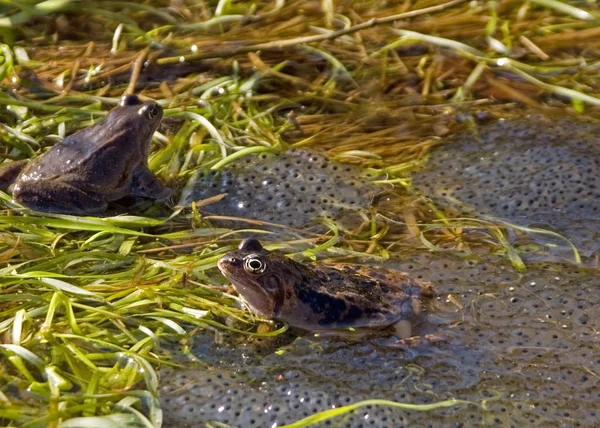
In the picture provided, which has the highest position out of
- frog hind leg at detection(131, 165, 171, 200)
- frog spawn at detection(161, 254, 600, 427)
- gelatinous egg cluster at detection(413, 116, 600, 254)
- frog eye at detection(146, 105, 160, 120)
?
frog eye at detection(146, 105, 160, 120)

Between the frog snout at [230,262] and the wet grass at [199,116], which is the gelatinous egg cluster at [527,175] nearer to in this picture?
the wet grass at [199,116]

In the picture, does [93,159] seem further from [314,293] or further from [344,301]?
[344,301]

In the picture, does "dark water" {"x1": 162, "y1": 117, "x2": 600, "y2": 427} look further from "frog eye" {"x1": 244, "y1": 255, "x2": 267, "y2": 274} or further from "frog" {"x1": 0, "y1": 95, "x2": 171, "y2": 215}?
"frog" {"x1": 0, "y1": 95, "x2": 171, "y2": 215}

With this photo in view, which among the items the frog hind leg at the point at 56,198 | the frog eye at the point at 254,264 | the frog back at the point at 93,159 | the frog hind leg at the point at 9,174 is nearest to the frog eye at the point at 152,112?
the frog back at the point at 93,159

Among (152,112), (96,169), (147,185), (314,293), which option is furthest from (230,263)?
(152,112)

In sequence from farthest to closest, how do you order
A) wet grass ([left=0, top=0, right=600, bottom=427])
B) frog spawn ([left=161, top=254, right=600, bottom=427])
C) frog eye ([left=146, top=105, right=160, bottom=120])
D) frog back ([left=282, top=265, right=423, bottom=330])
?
frog eye ([left=146, top=105, right=160, bottom=120]), frog back ([left=282, top=265, right=423, bottom=330]), wet grass ([left=0, top=0, right=600, bottom=427]), frog spawn ([left=161, top=254, right=600, bottom=427])

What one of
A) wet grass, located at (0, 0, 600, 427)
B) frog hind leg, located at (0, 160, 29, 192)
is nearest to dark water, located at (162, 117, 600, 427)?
wet grass, located at (0, 0, 600, 427)

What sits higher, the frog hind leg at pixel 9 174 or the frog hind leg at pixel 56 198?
the frog hind leg at pixel 9 174
